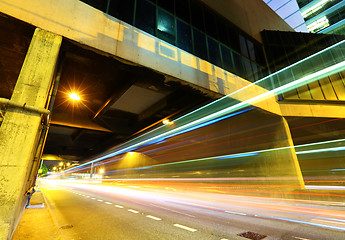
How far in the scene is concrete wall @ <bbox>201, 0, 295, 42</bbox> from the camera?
46.7 feet

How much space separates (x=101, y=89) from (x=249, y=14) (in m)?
16.8

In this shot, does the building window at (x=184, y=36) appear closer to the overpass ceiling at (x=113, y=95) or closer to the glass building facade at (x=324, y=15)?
the overpass ceiling at (x=113, y=95)

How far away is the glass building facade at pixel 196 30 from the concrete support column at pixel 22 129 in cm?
395

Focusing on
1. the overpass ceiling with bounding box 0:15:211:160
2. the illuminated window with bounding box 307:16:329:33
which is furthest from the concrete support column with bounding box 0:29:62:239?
the illuminated window with bounding box 307:16:329:33

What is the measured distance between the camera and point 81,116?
1478 centimetres

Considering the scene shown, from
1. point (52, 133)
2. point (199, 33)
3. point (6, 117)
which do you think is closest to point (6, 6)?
point (6, 117)

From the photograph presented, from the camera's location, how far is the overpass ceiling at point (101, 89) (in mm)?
6488

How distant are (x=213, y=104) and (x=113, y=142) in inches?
570

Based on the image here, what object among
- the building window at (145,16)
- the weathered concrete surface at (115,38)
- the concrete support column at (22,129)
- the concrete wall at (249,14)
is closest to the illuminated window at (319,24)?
the concrete wall at (249,14)

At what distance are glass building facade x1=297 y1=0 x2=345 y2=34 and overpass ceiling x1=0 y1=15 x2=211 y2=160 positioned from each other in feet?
128

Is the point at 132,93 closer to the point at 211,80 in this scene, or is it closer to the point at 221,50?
the point at 211,80

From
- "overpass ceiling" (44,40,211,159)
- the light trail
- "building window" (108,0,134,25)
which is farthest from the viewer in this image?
the light trail

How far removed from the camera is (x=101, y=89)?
1050 cm

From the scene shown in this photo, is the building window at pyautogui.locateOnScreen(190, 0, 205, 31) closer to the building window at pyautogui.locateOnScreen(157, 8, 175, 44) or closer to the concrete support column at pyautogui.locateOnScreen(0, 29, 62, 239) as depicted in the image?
the building window at pyautogui.locateOnScreen(157, 8, 175, 44)
